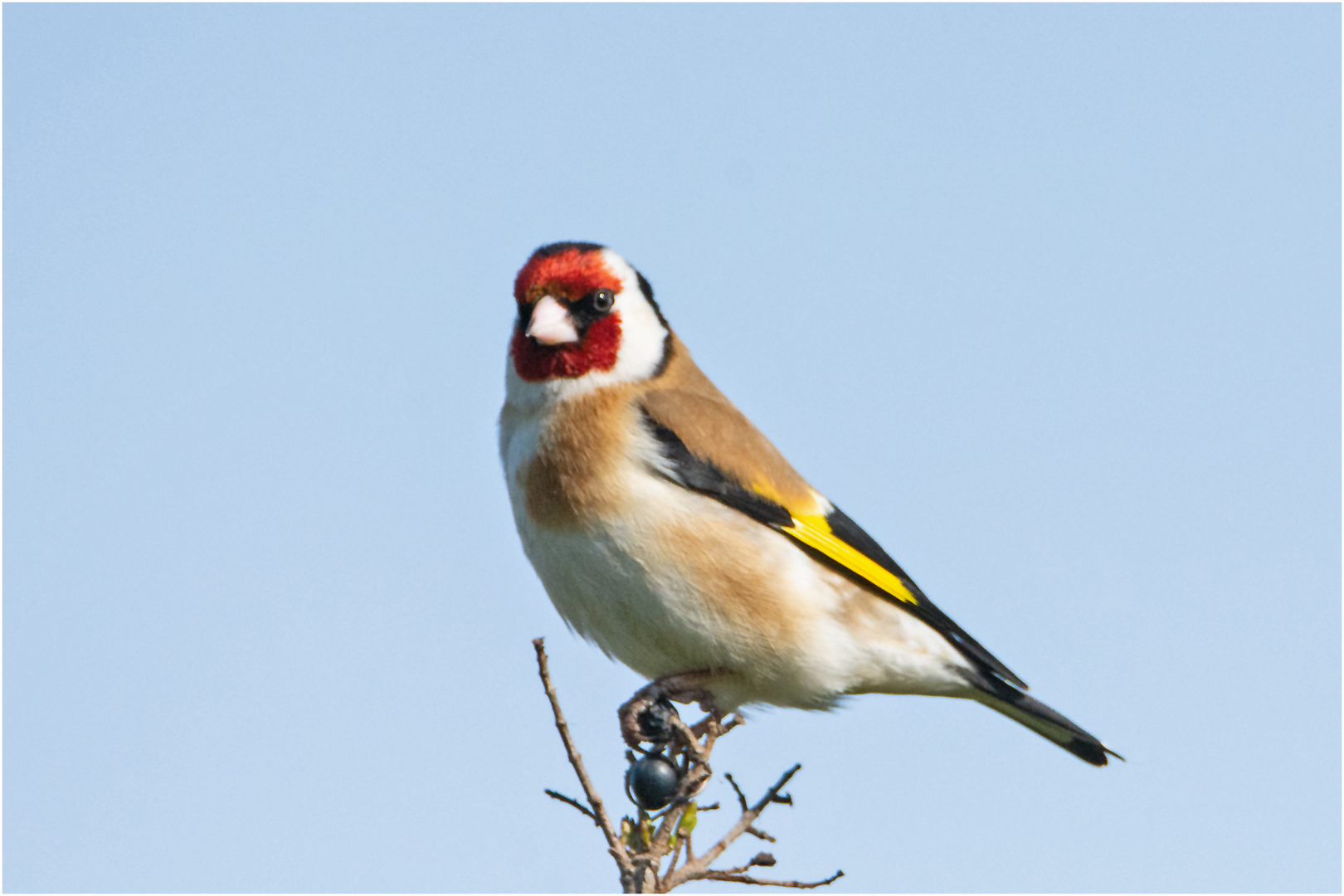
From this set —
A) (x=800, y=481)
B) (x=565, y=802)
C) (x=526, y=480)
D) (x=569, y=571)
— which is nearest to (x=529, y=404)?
(x=526, y=480)

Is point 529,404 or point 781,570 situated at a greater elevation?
point 529,404

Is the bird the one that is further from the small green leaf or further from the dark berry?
the small green leaf

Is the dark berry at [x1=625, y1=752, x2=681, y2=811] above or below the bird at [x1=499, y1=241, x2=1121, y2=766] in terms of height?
below

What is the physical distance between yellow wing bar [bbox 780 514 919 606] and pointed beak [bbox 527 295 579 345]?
1.10 meters

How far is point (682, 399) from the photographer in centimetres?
568

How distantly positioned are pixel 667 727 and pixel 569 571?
0.80m

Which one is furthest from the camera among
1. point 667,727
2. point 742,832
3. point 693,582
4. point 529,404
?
point 529,404

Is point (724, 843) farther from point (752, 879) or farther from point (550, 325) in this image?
point (550, 325)

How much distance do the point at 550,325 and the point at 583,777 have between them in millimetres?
2170

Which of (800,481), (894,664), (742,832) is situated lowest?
(742,832)

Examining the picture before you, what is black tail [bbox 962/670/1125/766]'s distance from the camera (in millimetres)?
5754

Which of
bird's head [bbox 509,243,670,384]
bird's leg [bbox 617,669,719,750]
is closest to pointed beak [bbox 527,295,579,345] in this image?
bird's head [bbox 509,243,670,384]

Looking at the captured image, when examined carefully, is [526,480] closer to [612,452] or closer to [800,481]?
[612,452]

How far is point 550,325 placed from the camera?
17.9 ft
